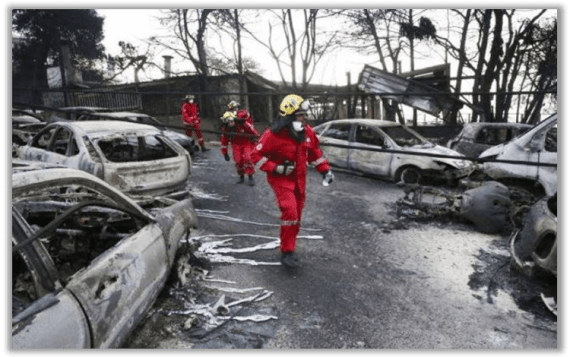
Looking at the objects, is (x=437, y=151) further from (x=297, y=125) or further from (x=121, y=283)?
(x=121, y=283)

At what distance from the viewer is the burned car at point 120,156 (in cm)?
540

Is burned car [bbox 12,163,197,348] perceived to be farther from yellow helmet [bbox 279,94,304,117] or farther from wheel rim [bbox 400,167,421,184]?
wheel rim [bbox 400,167,421,184]

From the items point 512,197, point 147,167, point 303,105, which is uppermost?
point 303,105

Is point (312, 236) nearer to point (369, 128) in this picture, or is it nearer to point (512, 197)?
point (512, 197)

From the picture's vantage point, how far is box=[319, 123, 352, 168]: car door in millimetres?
9062

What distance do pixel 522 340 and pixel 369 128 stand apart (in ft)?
20.1

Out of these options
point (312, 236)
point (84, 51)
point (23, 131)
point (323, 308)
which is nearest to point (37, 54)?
point (84, 51)

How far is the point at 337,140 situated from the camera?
358 inches

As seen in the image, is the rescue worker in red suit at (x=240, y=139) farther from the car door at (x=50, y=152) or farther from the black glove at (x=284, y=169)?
the black glove at (x=284, y=169)

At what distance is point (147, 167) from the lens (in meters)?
5.71

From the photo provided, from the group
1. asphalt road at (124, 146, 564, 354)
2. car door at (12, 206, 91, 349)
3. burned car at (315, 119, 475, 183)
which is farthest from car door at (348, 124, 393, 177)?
car door at (12, 206, 91, 349)

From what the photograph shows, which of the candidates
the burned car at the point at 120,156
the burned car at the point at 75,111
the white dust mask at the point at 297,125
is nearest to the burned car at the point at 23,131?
the burned car at the point at 75,111

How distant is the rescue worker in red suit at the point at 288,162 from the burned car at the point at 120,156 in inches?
82.9
